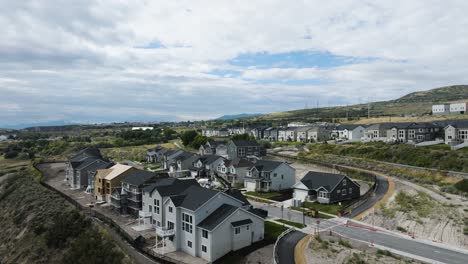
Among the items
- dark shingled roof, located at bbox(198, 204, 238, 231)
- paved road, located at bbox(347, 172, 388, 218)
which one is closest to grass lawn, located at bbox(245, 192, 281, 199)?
paved road, located at bbox(347, 172, 388, 218)

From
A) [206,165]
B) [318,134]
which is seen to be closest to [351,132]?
[318,134]

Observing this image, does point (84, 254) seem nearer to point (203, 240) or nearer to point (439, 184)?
point (203, 240)

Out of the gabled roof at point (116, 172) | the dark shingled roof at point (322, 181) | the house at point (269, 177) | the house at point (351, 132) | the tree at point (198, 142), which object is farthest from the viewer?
the house at point (351, 132)

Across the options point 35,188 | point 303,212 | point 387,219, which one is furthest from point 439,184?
point 35,188

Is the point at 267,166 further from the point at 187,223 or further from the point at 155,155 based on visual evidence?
the point at 155,155

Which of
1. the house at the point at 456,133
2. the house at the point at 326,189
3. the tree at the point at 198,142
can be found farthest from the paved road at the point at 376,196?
the tree at the point at 198,142

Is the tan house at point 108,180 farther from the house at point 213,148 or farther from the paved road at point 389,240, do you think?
the house at point 213,148
